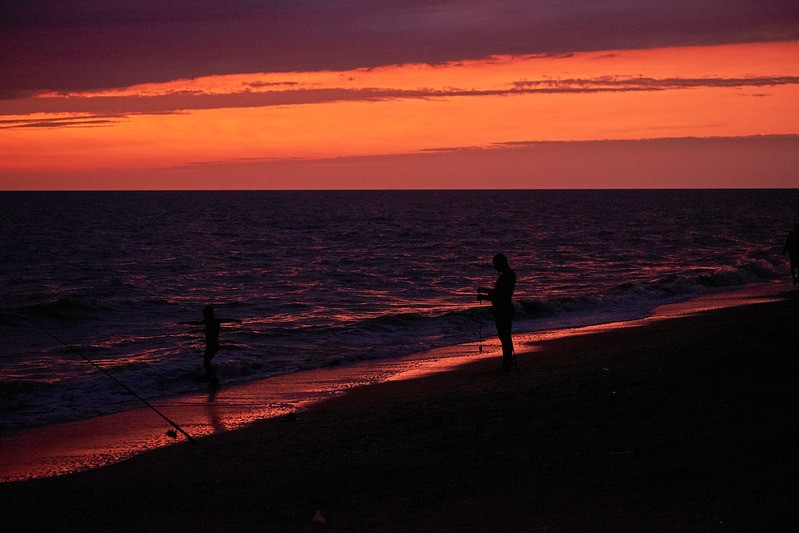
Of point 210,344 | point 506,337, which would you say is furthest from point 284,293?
point 506,337

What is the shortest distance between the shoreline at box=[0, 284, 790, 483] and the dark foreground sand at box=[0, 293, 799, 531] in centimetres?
59

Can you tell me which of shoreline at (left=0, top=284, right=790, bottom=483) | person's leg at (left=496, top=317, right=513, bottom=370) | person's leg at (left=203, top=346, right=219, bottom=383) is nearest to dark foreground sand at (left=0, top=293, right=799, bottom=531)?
shoreline at (left=0, top=284, right=790, bottom=483)

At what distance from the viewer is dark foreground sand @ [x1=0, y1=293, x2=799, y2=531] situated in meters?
5.45

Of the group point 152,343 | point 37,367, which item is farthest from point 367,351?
point 37,367

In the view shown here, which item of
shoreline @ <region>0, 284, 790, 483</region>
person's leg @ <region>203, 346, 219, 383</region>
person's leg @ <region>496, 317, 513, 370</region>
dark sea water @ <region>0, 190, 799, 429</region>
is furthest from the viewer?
dark sea water @ <region>0, 190, 799, 429</region>

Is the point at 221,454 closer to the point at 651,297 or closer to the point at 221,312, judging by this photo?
the point at 221,312

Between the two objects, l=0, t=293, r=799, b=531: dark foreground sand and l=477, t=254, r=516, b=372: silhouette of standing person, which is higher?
l=477, t=254, r=516, b=372: silhouette of standing person

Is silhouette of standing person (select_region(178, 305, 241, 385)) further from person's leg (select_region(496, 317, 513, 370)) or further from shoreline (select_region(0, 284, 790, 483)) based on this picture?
person's leg (select_region(496, 317, 513, 370))

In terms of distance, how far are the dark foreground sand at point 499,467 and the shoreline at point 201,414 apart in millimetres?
592

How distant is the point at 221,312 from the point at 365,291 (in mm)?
6468

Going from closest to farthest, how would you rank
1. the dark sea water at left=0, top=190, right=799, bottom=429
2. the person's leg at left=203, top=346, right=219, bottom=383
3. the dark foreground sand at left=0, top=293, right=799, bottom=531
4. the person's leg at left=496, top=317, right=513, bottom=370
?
the dark foreground sand at left=0, top=293, right=799, bottom=531, the person's leg at left=496, top=317, right=513, bottom=370, the person's leg at left=203, top=346, right=219, bottom=383, the dark sea water at left=0, top=190, right=799, bottom=429

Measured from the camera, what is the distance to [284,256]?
4578 cm

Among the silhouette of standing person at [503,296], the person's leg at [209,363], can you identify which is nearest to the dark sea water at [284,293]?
the person's leg at [209,363]

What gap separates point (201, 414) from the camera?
11086 millimetres
